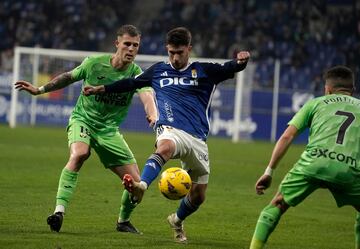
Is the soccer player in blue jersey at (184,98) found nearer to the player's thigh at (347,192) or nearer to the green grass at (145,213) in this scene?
the green grass at (145,213)

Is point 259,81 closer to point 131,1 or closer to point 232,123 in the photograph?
point 232,123

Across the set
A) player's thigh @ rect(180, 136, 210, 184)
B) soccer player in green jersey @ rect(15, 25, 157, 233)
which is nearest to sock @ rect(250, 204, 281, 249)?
player's thigh @ rect(180, 136, 210, 184)

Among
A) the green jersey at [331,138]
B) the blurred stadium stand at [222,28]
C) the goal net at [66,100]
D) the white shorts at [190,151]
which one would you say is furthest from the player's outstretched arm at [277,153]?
the blurred stadium stand at [222,28]

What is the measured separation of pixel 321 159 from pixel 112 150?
371cm

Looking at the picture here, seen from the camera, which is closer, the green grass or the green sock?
the green grass

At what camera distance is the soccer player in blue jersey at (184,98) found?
9.81m

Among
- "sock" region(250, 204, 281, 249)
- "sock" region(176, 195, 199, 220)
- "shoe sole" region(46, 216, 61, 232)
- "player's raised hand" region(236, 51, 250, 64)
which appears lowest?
"shoe sole" region(46, 216, 61, 232)

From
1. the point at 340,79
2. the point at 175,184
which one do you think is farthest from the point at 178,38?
the point at 340,79

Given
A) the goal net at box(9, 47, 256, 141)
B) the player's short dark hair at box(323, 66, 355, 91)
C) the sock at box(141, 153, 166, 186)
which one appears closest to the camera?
the player's short dark hair at box(323, 66, 355, 91)

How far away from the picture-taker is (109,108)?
11195 millimetres

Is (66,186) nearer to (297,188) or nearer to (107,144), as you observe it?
(107,144)

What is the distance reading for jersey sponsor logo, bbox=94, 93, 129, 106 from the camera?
11117mm

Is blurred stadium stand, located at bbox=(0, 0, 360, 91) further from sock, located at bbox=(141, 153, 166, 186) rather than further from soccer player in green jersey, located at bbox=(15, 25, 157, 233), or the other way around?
sock, located at bbox=(141, 153, 166, 186)

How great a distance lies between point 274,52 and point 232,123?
17.0ft
